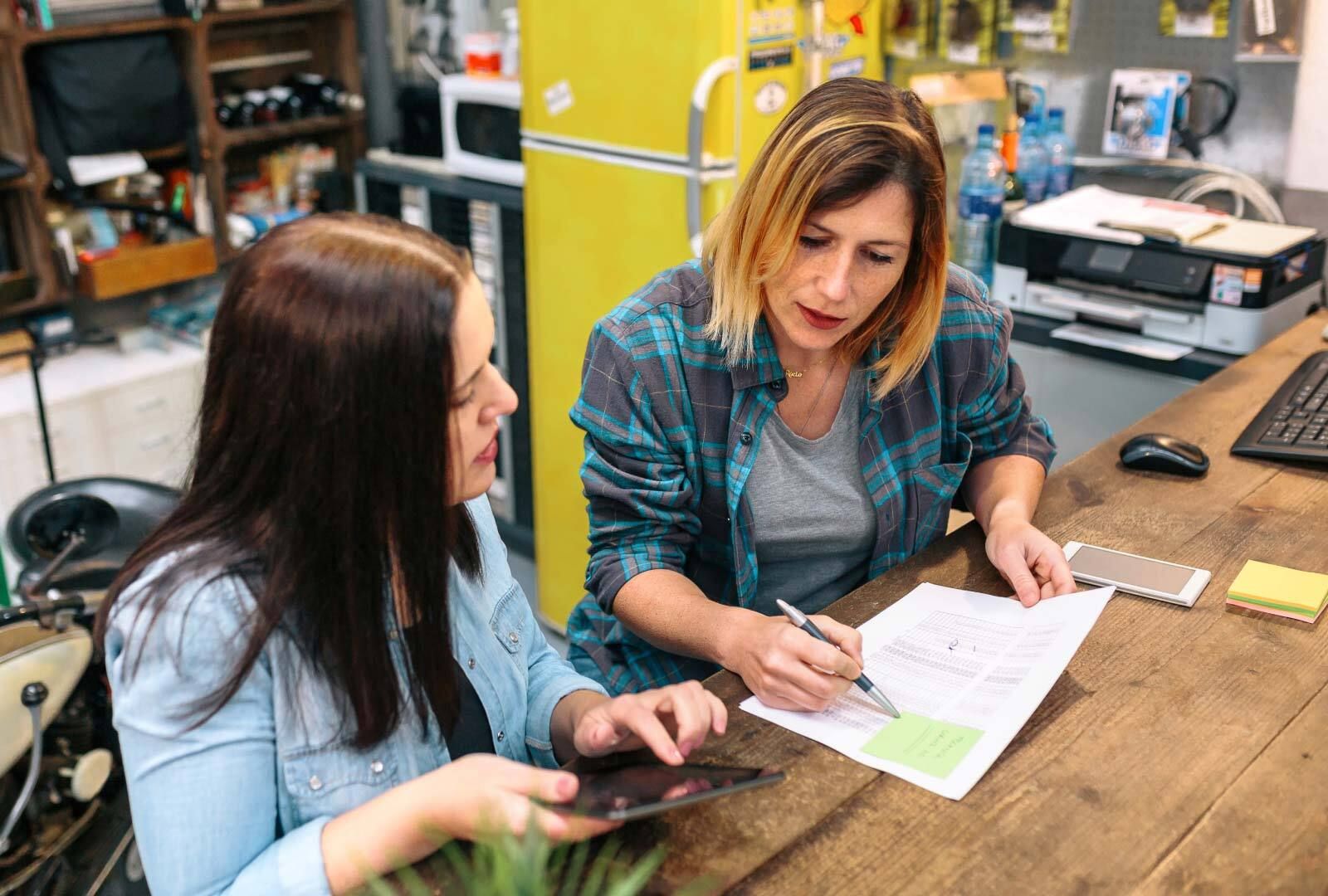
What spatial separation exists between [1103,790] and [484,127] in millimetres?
2485

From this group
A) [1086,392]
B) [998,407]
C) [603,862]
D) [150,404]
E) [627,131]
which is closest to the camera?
[603,862]

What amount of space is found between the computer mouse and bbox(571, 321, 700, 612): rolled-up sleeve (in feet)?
2.12

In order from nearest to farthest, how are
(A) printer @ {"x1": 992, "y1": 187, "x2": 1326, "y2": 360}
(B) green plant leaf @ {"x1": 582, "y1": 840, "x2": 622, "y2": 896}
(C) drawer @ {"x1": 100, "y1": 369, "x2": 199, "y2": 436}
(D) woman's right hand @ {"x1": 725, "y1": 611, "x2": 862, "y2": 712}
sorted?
(B) green plant leaf @ {"x1": 582, "y1": 840, "x2": 622, "y2": 896}
(D) woman's right hand @ {"x1": 725, "y1": 611, "x2": 862, "y2": 712}
(A) printer @ {"x1": 992, "y1": 187, "x2": 1326, "y2": 360}
(C) drawer @ {"x1": 100, "y1": 369, "x2": 199, "y2": 436}

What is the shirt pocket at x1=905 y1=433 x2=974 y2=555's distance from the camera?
161 centimetres

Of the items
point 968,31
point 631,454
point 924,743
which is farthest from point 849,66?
point 924,743

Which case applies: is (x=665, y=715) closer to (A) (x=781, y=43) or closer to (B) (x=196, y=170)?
(A) (x=781, y=43)

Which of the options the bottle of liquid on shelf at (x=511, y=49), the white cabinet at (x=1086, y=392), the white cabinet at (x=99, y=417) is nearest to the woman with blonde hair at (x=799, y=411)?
the white cabinet at (x=1086, y=392)

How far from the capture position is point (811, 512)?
1.56 metres

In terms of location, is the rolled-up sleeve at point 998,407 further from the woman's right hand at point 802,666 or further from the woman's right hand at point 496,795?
the woman's right hand at point 496,795

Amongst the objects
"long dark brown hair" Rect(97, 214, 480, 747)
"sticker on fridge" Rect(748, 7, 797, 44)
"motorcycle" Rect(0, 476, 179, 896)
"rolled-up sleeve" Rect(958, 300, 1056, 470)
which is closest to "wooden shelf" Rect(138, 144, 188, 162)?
"motorcycle" Rect(0, 476, 179, 896)

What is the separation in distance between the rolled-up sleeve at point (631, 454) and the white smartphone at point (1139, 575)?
465 millimetres

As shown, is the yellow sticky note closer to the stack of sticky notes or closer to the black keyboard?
the stack of sticky notes

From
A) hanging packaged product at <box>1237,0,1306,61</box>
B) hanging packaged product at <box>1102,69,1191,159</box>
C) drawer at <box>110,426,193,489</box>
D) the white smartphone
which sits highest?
hanging packaged product at <box>1237,0,1306,61</box>

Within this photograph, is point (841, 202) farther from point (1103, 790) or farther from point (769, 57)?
point (769, 57)
